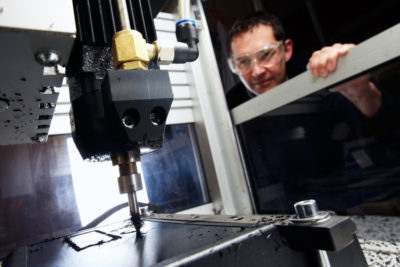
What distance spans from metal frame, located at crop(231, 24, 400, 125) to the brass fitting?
82cm

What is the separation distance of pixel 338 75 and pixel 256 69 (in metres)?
0.49

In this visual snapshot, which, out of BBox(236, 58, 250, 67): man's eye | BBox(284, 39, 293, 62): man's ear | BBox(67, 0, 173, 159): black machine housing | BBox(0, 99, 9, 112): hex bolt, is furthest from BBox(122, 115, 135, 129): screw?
BBox(236, 58, 250, 67): man's eye

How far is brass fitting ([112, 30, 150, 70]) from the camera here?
43cm

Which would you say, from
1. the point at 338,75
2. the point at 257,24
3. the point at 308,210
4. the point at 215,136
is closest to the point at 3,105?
the point at 308,210

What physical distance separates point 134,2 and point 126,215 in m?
1.04

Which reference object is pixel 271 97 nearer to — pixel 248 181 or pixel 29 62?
pixel 248 181

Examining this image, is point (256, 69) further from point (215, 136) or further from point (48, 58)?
point (48, 58)

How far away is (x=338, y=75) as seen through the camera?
1.00 m

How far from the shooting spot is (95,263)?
0.46 metres

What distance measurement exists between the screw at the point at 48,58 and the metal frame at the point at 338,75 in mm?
946

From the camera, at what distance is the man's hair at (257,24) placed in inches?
52.3

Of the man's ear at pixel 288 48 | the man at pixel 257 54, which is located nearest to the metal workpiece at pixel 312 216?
the man at pixel 257 54

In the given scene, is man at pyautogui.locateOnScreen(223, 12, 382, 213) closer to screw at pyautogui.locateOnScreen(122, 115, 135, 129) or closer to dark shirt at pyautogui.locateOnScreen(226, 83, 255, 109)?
dark shirt at pyautogui.locateOnScreen(226, 83, 255, 109)

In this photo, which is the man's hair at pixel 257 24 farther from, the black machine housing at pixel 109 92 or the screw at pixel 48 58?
the screw at pixel 48 58
